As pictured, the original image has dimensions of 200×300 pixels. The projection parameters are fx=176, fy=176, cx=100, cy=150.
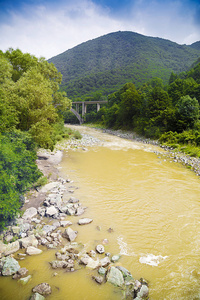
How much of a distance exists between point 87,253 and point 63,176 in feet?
25.7

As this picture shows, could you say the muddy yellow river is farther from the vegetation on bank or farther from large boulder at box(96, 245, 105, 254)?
the vegetation on bank

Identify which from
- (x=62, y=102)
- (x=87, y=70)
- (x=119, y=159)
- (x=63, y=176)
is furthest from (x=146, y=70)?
(x=63, y=176)

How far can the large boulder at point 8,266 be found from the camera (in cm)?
486

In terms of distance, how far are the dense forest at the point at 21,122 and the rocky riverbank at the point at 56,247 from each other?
790mm

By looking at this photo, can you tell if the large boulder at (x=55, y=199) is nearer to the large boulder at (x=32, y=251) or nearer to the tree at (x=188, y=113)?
the large boulder at (x=32, y=251)

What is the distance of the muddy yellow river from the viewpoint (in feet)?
15.3

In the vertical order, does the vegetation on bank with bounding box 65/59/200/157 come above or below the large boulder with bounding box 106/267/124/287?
above

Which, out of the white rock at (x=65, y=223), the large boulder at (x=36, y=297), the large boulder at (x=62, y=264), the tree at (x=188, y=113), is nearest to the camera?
the large boulder at (x=36, y=297)

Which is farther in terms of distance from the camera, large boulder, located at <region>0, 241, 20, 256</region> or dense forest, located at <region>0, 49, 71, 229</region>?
dense forest, located at <region>0, 49, 71, 229</region>

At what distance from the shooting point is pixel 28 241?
6043 millimetres

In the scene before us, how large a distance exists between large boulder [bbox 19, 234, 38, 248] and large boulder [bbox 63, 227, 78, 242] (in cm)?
105

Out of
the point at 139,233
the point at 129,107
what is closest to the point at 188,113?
the point at 129,107

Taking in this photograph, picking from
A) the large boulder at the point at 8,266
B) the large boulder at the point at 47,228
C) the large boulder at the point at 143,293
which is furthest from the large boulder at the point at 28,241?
the large boulder at the point at 143,293

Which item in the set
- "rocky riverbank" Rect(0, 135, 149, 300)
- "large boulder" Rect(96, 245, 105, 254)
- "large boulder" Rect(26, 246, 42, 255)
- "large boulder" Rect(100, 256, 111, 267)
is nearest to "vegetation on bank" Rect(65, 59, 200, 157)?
"rocky riverbank" Rect(0, 135, 149, 300)
